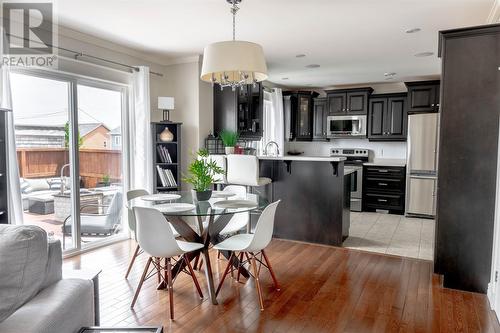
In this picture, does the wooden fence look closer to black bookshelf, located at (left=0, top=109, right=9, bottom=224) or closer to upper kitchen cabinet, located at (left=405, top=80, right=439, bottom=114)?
black bookshelf, located at (left=0, top=109, right=9, bottom=224)

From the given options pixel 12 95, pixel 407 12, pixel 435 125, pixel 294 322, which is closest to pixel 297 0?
pixel 407 12

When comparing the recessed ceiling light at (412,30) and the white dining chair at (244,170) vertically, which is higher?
the recessed ceiling light at (412,30)

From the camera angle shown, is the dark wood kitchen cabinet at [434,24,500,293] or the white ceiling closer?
the dark wood kitchen cabinet at [434,24,500,293]

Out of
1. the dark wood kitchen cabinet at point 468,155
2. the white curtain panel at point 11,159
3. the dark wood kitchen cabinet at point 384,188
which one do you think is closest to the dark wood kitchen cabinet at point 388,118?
Result: the dark wood kitchen cabinet at point 384,188

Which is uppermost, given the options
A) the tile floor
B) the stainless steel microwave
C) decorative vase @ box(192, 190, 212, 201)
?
the stainless steel microwave

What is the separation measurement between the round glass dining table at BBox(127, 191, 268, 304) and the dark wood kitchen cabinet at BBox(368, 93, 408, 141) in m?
4.21

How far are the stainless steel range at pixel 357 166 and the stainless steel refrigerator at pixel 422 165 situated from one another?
825 mm

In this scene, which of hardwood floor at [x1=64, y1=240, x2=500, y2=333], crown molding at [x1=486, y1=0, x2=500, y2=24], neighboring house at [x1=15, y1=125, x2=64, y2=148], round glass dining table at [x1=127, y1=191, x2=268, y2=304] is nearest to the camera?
hardwood floor at [x1=64, y1=240, x2=500, y2=333]

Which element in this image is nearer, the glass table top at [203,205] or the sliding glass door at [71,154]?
the glass table top at [203,205]

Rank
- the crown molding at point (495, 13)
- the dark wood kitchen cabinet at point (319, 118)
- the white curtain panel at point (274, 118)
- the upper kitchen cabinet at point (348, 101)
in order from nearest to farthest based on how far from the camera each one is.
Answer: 1. the crown molding at point (495, 13)
2. the upper kitchen cabinet at point (348, 101)
3. the white curtain panel at point (274, 118)
4. the dark wood kitchen cabinet at point (319, 118)

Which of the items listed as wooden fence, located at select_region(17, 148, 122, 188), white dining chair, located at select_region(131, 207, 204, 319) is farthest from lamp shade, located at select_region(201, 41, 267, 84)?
wooden fence, located at select_region(17, 148, 122, 188)

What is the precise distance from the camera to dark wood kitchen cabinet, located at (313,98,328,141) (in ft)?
23.5

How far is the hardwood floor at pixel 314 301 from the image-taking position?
2.41 metres

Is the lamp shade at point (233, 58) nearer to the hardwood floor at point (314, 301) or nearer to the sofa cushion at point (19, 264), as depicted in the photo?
the sofa cushion at point (19, 264)
